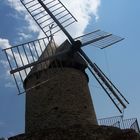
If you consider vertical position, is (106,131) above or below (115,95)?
below

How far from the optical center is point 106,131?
35.5 ft

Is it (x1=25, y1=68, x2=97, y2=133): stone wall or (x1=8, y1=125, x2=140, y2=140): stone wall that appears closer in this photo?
(x1=8, y1=125, x2=140, y2=140): stone wall

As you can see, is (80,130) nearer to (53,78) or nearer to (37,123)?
(37,123)

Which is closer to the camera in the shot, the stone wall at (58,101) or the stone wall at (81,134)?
the stone wall at (81,134)

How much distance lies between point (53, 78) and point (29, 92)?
45.6 inches

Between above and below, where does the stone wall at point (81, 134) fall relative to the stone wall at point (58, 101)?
below

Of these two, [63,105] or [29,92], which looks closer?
[63,105]

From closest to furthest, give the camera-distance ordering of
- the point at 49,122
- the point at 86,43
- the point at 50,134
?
the point at 50,134 → the point at 49,122 → the point at 86,43

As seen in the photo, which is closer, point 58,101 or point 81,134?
point 81,134

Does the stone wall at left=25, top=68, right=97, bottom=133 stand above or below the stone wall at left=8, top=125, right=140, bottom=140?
above

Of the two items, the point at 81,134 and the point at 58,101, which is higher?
the point at 58,101

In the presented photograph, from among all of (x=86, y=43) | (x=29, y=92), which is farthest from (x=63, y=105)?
(x=86, y=43)

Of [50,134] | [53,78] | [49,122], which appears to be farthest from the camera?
[53,78]

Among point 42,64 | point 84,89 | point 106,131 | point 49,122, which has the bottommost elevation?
point 106,131
